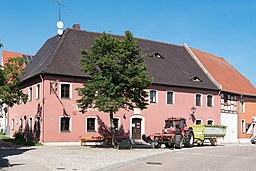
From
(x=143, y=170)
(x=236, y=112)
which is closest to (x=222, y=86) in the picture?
(x=236, y=112)

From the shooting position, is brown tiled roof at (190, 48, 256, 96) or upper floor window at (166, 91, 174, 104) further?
brown tiled roof at (190, 48, 256, 96)

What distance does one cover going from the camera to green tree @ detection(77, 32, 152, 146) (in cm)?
2645

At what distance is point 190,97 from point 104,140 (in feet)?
42.3

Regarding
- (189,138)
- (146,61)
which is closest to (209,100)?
(146,61)

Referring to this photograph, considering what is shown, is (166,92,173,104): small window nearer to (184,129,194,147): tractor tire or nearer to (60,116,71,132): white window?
(184,129,194,147): tractor tire

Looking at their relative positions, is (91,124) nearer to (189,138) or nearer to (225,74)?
(189,138)

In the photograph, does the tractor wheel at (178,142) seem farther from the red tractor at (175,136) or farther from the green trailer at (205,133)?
the green trailer at (205,133)

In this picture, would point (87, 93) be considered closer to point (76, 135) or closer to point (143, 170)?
point (76, 135)

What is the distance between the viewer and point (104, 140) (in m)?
30.9

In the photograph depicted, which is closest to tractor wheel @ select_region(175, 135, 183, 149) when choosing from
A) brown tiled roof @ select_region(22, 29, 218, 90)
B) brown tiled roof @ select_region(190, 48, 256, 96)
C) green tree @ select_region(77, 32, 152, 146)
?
green tree @ select_region(77, 32, 152, 146)

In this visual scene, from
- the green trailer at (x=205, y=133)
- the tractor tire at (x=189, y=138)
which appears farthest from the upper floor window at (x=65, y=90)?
the green trailer at (x=205, y=133)

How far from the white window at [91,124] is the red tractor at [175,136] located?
5132mm

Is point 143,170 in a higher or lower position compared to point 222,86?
lower

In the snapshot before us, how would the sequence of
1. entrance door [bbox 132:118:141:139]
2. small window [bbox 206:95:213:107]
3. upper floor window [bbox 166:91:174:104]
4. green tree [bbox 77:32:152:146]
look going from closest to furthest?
green tree [bbox 77:32:152:146] → entrance door [bbox 132:118:141:139] → upper floor window [bbox 166:91:174:104] → small window [bbox 206:95:213:107]
